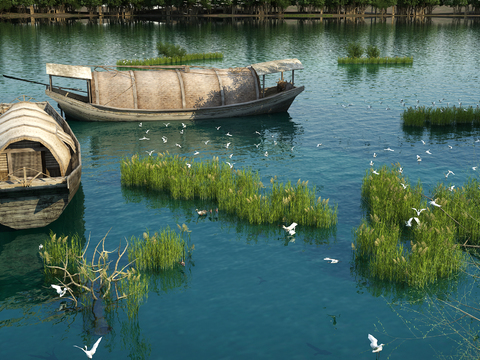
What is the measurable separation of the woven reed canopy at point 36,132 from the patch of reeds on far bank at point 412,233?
10638mm

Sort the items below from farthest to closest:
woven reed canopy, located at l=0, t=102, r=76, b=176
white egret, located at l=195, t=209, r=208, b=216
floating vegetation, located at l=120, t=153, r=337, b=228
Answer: white egret, located at l=195, t=209, r=208, b=216, woven reed canopy, located at l=0, t=102, r=76, b=176, floating vegetation, located at l=120, t=153, r=337, b=228

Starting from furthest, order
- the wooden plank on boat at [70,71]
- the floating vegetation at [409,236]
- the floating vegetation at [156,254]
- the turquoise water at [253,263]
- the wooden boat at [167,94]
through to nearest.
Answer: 1. the wooden boat at [167,94]
2. the wooden plank on boat at [70,71]
3. the floating vegetation at [156,254]
4. the floating vegetation at [409,236]
5. the turquoise water at [253,263]

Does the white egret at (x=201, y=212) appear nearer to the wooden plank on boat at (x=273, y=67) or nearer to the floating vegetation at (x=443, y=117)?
the wooden plank on boat at (x=273, y=67)

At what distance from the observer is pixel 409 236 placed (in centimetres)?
1422

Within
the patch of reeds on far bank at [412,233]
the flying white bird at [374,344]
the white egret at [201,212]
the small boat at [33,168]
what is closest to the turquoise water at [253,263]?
the white egret at [201,212]

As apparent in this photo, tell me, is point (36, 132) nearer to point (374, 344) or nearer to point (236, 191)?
point (236, 191)

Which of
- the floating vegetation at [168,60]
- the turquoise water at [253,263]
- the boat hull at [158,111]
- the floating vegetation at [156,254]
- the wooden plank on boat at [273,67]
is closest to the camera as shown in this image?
the turquoise water at [253,263]

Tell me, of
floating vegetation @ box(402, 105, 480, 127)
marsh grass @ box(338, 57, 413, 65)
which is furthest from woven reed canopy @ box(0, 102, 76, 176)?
marsh grass @ box(338, 57, 413, 65)

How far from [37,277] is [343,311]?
8169 mm

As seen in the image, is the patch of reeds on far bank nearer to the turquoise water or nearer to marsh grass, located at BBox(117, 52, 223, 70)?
the turquoise water

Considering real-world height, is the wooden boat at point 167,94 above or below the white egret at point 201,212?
above

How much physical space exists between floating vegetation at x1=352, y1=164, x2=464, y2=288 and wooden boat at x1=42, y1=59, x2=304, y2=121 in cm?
1442

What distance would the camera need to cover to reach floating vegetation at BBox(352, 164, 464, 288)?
38.8 feet

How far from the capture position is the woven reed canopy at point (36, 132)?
15484 millimetres
